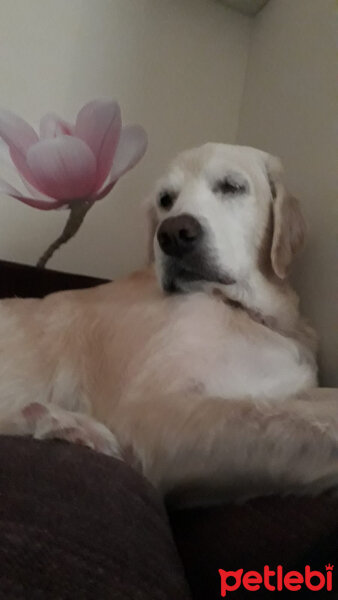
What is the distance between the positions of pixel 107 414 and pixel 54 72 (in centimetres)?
132

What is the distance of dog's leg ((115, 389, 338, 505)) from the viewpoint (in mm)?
691

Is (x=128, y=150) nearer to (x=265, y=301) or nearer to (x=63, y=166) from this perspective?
(x=63, y=166)

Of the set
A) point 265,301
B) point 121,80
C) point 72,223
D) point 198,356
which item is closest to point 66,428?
point 198,356

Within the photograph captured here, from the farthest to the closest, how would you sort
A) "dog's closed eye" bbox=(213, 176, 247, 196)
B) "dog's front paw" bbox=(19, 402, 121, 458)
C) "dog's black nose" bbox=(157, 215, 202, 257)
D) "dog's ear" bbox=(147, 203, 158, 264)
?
"dog's ear" bbox=(147, 203, 158, 264) < "dog's closed eye" bbox=(213, 176, 247, 196) < "dog's black nose" bbox=(157, 215, 202, 257) < "dog's front paw" bbox=(19, 402, 121, 458)

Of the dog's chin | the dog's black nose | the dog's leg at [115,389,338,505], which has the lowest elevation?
the dog's leg at [115,389,338,505]

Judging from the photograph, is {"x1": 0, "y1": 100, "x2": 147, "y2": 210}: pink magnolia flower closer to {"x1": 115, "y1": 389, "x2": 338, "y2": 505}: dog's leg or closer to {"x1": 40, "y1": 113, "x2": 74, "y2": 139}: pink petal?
{"x1": 40, "y1": 113, "x2": 74, "y2": 139}: pink petal

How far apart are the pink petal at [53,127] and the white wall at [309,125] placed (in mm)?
610

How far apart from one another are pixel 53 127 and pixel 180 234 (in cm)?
73

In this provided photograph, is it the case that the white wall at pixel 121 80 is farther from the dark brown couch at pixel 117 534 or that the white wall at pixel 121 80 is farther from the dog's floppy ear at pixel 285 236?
the dark brown couch at pixel 117 534

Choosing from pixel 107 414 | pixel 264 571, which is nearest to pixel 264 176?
pixel 107 414

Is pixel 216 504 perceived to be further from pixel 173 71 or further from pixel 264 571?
pixel 173 71

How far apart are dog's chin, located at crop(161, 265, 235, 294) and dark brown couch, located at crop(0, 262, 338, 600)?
1.63 feet

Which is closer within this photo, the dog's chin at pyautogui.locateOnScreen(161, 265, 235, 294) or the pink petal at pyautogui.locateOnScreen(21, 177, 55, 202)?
the dog's chin at pyautogui.locateOnScreen(161, 265, 235, 294)

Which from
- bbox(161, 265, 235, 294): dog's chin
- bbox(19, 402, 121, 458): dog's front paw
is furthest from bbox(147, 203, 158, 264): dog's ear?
bbox(19, 402, 121, 458): dog's front paw
